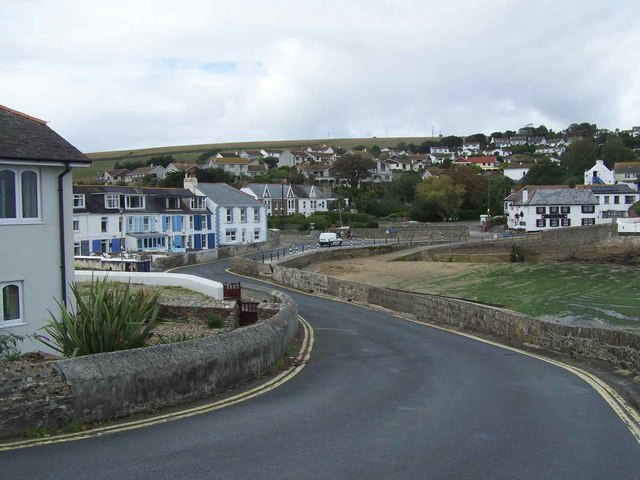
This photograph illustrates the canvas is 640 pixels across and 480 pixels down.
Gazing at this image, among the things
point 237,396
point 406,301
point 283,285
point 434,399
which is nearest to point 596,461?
point 434,399

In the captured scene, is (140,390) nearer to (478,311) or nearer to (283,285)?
(478,311)

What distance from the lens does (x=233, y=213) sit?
6869cm

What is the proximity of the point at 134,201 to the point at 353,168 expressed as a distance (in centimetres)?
7137

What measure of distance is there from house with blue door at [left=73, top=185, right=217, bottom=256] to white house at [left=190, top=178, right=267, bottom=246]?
109 cm

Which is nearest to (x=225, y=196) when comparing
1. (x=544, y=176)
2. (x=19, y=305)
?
(x=19, y=305)

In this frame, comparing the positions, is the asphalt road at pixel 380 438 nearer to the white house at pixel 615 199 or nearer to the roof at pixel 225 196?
the roof at pixel 225 196

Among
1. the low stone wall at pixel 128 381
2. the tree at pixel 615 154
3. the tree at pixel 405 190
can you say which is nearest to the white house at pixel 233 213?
the tree at pixel 405 190

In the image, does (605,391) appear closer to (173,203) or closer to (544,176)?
(173,203)

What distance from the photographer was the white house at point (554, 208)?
93.5 meters

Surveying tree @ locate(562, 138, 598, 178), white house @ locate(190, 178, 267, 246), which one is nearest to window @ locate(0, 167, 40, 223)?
white house @ locate(190, 178, 267, 246)

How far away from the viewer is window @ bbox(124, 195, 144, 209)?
5783 cm

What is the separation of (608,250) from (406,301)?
190 ft

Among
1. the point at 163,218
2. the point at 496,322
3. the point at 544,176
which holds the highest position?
the point at 544,176

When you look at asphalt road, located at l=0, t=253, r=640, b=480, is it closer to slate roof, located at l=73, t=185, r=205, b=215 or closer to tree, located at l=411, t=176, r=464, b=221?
slate roof, located at l=73, t=185, r=205, b=215
